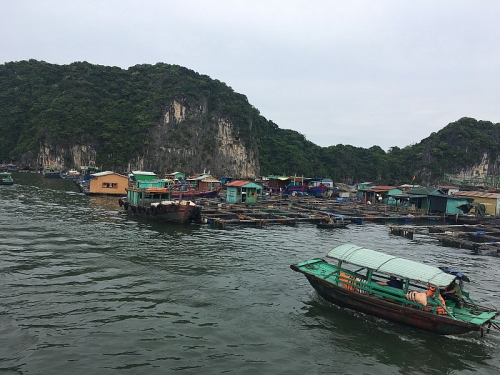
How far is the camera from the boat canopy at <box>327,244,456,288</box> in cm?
943

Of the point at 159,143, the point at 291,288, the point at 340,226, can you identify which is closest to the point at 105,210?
the point at 340,226

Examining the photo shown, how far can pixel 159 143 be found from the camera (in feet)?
330

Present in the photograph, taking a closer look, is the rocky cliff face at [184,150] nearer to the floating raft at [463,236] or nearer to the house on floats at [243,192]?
the house on floats at [243,192]

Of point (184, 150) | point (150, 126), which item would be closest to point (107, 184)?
point (184, 150)

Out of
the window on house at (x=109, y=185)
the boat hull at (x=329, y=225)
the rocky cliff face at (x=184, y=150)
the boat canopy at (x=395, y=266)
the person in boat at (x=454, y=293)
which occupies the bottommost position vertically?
the boat hull at (x=329, y=225)

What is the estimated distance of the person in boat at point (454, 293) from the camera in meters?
9.76

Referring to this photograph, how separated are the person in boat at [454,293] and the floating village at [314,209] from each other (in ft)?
44.1

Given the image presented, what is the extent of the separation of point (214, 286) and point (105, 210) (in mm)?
20492

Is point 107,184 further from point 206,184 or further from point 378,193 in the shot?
point 378,193

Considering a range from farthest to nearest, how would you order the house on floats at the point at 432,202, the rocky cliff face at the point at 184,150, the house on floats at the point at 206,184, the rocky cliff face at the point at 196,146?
the rocky cliff face at the point at 196,146
the rocky cliff face at the point at 184,150
the house on floats at the point at 206,184
the house on floats at the point at 432,202

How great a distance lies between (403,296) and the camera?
32.2 feet

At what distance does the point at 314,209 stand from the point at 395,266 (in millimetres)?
25416

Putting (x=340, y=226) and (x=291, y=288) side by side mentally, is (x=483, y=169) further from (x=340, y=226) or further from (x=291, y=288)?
(x=291, y=288)

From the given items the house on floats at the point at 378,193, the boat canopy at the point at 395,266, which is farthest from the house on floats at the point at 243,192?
the boat canopy at the point at 395,266
